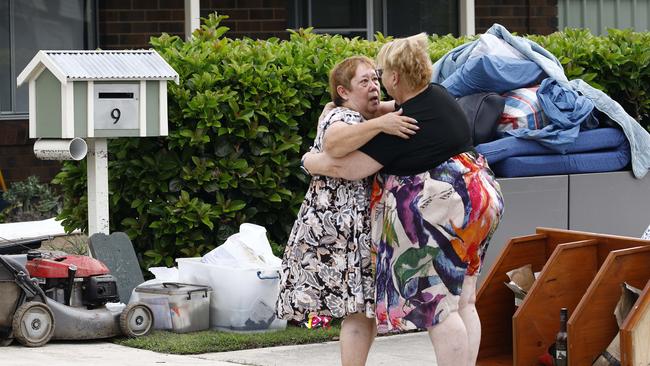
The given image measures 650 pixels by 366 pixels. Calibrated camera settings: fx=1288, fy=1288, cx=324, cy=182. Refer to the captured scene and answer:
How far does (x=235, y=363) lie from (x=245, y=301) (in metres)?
0.85

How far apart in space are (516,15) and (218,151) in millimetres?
7408

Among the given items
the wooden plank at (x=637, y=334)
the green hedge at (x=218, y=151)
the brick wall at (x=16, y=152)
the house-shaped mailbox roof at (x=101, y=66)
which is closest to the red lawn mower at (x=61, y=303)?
the green hedge at (x=218, y=151)

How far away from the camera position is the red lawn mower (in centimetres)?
708

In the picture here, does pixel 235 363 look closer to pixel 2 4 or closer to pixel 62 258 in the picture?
pixel 62 258

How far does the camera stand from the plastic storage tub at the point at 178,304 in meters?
7.57

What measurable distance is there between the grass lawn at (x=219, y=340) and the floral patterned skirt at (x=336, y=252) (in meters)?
1.64

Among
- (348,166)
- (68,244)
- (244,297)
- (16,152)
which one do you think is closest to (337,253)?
(348,166)

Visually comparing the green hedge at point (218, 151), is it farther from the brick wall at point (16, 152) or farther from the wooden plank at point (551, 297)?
the brick wall at point (16, 152)

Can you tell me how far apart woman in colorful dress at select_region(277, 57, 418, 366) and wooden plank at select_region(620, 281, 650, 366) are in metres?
1.09

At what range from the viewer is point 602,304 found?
18.3 feet

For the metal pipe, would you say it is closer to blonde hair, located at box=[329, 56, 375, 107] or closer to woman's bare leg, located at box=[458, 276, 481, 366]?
blonde hair, located at box=[329, 56, 375, 107]

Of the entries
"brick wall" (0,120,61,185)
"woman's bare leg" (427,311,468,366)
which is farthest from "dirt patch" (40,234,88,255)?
"woman's bare leg" (427,311,468,366)

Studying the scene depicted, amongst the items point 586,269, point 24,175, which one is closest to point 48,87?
point 586,269

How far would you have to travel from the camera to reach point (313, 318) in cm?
580
